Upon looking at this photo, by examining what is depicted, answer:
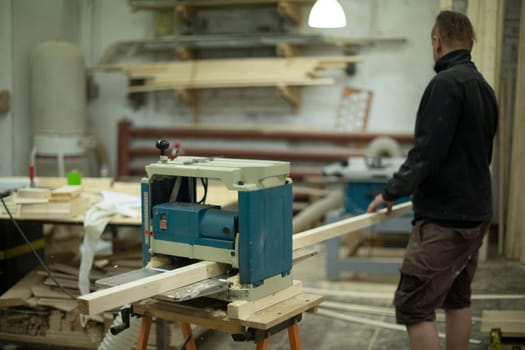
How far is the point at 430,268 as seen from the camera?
2.69 metres

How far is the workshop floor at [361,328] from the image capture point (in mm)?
3691

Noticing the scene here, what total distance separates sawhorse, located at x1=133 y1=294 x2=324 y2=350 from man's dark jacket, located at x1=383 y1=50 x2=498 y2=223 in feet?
1.98

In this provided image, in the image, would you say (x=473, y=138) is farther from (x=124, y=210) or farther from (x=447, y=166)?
(x=124, y=210)

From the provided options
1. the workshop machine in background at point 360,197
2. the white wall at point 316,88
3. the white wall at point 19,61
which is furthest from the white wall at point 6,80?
the workshop machine in background at point 360,197

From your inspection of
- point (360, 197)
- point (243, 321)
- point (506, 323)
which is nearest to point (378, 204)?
point (506, 323)

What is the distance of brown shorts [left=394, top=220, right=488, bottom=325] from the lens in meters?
2.69

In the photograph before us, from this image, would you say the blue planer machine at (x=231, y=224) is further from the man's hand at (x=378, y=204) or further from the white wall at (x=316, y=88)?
the white wall at (x=316, y=88)

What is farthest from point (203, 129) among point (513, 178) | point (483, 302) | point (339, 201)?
point (483, 302)

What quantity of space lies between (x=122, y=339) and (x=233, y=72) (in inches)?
144

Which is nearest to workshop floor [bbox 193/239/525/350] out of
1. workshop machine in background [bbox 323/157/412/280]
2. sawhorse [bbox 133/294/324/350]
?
workshop machine in background [bbox 323/157/412/280]

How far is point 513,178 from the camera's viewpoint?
210 inches

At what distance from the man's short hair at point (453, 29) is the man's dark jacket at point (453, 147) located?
0.15 ft

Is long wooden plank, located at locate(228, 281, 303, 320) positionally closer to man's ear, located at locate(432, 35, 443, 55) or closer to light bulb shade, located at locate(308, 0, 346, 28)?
man's ear, located at locate(432, 35, 443, 55)

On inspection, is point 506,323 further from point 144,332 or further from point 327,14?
point 327,14
